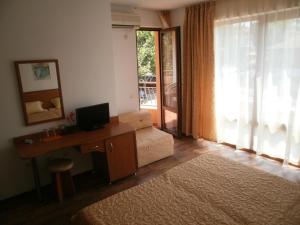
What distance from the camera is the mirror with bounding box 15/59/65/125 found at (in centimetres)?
276

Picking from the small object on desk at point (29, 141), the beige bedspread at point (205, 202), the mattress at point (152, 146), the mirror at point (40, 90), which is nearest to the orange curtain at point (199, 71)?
the mattress at point (152, 146)

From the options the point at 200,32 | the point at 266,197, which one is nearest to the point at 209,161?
the point at 266,197

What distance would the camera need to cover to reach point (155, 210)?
67.1 inches

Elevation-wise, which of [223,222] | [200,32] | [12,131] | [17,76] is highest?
[200,32]

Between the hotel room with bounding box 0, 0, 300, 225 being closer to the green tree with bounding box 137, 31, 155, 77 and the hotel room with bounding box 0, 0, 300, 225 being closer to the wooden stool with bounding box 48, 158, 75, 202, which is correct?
the wooden stool with bounding box 48, 158, 75, 202

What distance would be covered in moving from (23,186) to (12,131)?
2.51 feet

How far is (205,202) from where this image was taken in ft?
5.79

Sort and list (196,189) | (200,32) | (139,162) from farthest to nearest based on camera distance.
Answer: (200,32) < (139,162) < (196,189)

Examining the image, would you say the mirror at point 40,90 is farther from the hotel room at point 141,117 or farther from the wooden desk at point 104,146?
the wooden desk at point 104,146

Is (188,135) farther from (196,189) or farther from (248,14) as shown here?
(196,189)

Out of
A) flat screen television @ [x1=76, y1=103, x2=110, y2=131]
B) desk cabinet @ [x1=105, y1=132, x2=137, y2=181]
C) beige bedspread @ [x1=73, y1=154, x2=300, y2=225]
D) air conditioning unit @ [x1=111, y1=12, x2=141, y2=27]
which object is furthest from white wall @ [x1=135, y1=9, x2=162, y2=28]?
beige bedspread @ [x1=73, y1=154, x2=300, y2=225]

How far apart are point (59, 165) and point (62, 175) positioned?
0.61 ft

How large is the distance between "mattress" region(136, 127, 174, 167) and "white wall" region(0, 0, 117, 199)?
0.83 meters

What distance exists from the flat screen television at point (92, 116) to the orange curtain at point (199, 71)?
6.20 ft
